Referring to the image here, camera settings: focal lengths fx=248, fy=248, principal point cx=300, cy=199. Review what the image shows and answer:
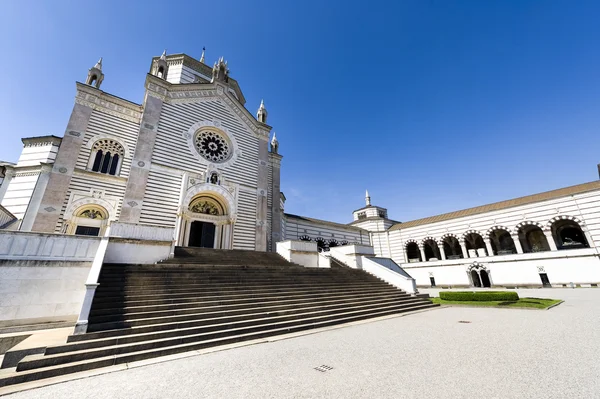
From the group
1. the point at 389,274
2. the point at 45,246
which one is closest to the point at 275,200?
the point at 389,274

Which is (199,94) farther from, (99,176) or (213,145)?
(99,176)

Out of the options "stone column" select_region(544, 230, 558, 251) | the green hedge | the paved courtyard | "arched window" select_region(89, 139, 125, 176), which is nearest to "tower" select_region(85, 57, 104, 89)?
"arched window" select_region(89, 139, 125, 176)

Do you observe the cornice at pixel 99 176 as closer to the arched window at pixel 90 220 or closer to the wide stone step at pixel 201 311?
the arched window at pixel 90 220

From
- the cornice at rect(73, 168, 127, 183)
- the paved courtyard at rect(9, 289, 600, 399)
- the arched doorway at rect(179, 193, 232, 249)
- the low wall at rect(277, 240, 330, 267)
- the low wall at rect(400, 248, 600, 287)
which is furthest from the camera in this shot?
the low wall at rect(400, 248, 600, 287)

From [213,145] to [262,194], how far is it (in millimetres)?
6202

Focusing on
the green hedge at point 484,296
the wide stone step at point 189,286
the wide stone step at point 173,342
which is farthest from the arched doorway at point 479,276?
the wide stone step at point 173,342

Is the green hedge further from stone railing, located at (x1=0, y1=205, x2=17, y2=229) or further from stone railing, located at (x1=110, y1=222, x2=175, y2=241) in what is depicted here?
stone railing, located at (x1=0, y1=205, x2=17, y2=229)

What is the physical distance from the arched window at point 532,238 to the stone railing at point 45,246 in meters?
40.2

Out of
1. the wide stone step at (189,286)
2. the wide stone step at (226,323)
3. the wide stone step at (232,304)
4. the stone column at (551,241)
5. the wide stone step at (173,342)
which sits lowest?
the wide stone step at (173,342)

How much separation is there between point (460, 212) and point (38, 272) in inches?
1614

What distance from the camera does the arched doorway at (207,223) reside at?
19.2m

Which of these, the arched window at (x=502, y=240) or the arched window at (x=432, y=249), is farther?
the arched window at (x=432, y=249)

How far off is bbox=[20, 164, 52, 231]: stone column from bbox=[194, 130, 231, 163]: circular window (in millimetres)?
9602

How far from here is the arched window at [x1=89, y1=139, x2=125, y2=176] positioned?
17505 mm
